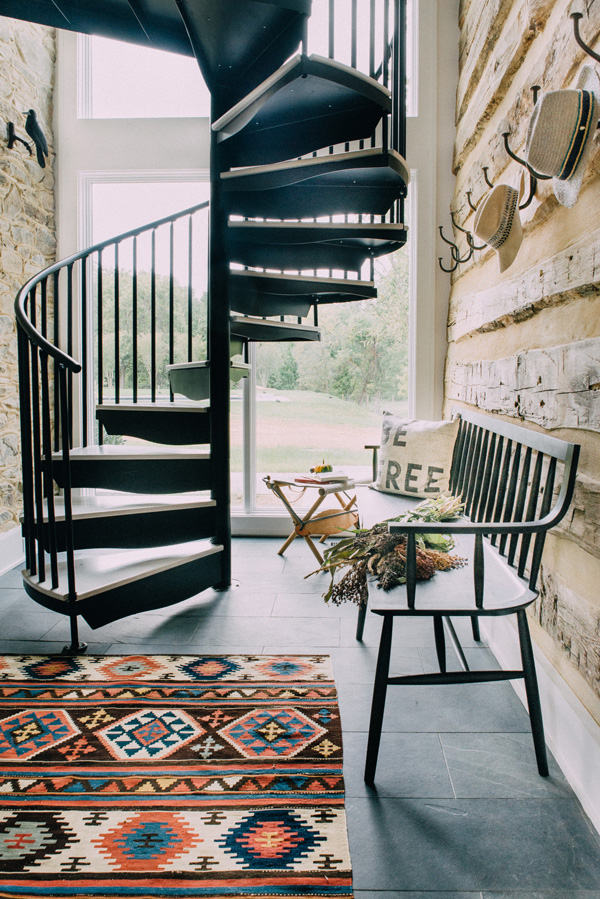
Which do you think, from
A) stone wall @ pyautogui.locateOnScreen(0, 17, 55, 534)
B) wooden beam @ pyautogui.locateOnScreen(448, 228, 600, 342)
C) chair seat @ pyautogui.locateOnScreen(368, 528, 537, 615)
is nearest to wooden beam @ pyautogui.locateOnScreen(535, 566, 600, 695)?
chair seat @ pyautogui.locateOnScreen(368, 528, 537, 615)

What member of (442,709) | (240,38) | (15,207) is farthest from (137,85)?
(442,709)

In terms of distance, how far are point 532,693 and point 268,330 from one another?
246 centimetres

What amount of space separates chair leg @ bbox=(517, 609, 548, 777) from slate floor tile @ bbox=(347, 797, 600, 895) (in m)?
0.12

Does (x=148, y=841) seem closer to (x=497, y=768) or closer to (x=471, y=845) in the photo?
(x=471, y=845)

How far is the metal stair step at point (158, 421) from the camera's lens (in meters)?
3.12

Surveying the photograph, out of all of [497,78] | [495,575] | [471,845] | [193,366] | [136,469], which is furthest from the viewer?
[193,366]

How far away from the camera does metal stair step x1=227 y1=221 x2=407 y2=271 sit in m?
2.84

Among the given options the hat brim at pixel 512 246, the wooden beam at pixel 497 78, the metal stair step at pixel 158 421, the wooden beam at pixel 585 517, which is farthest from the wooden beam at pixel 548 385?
the metal stair step at pixel 158 421

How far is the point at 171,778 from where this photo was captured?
166cm

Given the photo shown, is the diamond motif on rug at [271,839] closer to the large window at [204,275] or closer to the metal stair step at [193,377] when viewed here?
the metal stair step at [193,377]

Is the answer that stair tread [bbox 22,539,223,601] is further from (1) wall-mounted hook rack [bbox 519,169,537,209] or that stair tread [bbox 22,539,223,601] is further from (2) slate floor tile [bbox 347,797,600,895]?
(1) wall-mounted hook rack [bbox 519,169,537,209]

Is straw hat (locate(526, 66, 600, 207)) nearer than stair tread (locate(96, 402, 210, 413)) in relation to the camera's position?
Yes

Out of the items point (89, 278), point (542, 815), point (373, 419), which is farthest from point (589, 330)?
point (89, 278)

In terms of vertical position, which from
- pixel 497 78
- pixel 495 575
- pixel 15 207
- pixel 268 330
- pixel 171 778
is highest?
pixel 497 78
